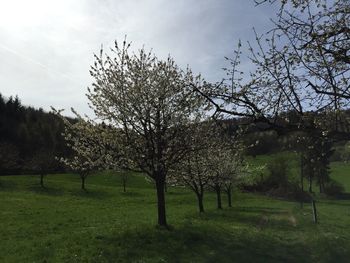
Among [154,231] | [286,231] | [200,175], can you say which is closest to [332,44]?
[154,231]

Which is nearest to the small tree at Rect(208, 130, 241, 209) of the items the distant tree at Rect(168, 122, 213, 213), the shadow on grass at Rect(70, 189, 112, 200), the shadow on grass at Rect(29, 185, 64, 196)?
the distant tree at Rect(168, 122, 213, 213)

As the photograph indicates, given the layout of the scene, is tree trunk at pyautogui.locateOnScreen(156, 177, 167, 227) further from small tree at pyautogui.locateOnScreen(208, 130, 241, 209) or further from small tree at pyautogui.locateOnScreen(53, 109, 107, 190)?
small tree at pyautogui.locateOnScreen(208, 130, 241, 209)

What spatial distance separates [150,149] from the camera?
2308 cm

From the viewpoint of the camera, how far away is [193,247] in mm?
18250

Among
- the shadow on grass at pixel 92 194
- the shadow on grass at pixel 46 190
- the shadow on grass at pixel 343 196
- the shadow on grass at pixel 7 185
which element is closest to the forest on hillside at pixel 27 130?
the shadow on grass at pixel 7 185

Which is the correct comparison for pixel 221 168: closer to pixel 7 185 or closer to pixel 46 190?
pixel 46 190

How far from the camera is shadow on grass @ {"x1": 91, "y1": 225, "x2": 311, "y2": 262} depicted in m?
16.3

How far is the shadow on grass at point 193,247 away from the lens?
16266mm

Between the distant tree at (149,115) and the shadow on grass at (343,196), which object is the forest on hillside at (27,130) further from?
the distant tree at (149,115)

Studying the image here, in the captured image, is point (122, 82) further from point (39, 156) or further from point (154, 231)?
point (39, 156)

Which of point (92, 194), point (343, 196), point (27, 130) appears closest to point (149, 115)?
point (92, 194)

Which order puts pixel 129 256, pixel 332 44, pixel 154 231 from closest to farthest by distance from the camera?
pixel 332 44 < pixel 129 256 < pixel 154 231

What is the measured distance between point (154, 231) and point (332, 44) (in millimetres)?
14739

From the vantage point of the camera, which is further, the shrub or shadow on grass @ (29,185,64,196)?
the shrub
